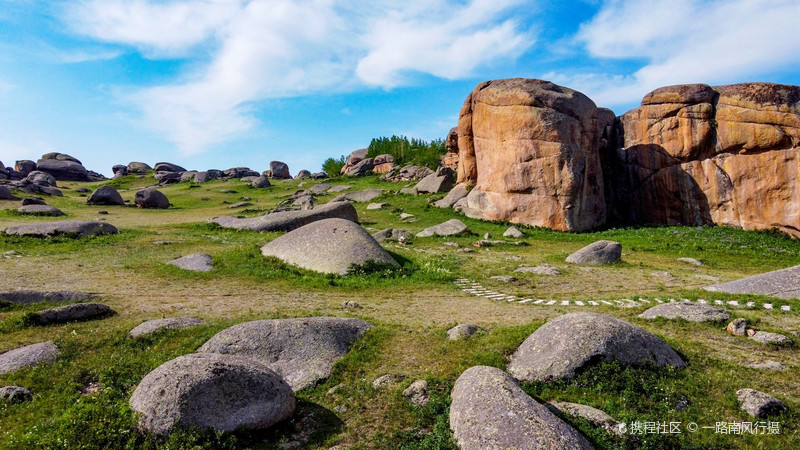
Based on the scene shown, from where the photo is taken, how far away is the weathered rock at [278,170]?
9619 centimetres

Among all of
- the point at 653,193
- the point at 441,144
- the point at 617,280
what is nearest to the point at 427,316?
the point at 617,280

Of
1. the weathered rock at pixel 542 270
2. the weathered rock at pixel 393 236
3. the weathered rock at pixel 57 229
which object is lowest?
the weathered rock at pixel 542 270

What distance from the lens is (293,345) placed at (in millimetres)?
11328

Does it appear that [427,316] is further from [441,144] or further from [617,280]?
[441,144]

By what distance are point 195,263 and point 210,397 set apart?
14.9 meters

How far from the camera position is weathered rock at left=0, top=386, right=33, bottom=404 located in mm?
9203

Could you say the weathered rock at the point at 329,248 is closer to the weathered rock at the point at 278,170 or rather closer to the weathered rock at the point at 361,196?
the weathered rock at the point at 361,196

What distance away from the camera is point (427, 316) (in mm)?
14742

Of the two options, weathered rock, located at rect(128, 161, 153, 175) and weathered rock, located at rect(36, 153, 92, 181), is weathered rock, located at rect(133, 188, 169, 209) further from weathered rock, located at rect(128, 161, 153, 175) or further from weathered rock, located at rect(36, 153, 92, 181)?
weathered rock, located at rect(128, 161, 153, 175)

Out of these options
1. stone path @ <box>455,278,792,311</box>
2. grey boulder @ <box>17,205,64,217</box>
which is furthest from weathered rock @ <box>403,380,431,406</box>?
grey boulder @ <box>17,205,64,217</box>

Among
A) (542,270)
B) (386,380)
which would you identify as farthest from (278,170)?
(386,380)

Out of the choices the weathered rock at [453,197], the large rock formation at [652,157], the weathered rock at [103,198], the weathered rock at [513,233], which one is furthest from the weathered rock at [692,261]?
the weathered rock at [103,198]

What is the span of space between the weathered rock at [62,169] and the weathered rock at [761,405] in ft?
332

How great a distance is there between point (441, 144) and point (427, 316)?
62744mm
